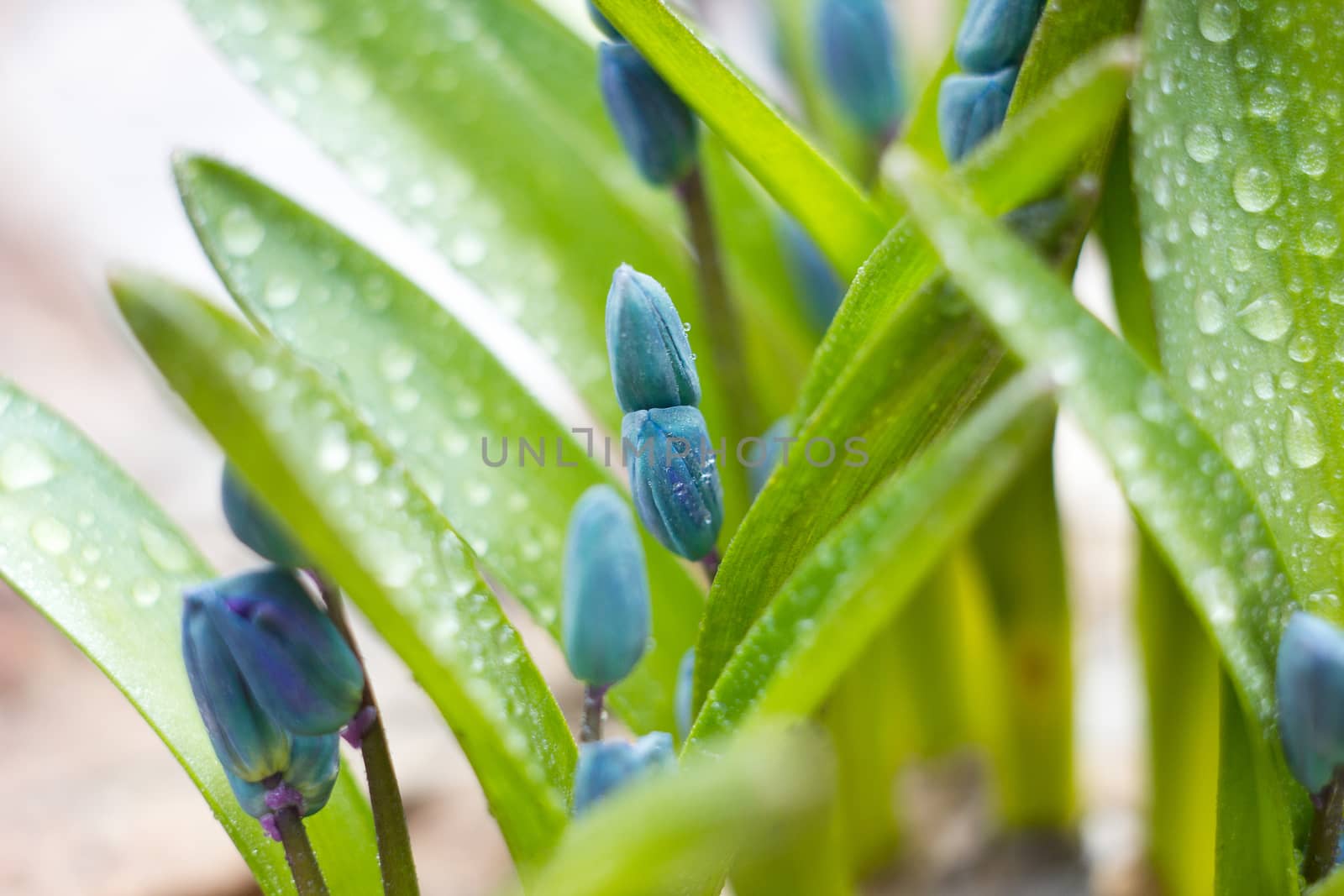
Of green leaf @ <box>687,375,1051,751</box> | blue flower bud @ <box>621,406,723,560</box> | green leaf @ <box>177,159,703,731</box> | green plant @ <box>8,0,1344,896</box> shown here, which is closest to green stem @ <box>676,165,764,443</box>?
green plant @ <box>8,0,1344,896</box>

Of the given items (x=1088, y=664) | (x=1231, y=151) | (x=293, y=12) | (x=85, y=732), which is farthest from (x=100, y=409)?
(x=1231, y=151)

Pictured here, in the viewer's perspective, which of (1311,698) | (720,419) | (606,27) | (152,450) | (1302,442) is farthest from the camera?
(152,450)

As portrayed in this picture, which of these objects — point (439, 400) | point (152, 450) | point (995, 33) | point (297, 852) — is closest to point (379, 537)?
point (297, 852)

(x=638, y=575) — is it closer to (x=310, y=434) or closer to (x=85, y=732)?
(x=310, y=434)

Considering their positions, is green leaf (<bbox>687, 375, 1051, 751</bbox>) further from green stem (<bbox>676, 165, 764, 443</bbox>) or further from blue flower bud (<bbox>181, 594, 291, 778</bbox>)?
green stem (<bbox>676, 165, 764, 443</bbox>)

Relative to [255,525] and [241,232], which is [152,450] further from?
[255,525]

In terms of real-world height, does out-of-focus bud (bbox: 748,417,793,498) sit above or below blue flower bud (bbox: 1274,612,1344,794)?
above
